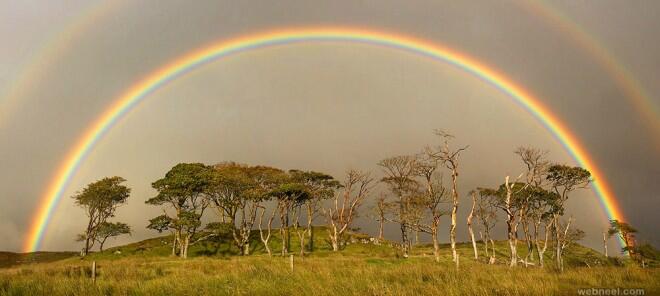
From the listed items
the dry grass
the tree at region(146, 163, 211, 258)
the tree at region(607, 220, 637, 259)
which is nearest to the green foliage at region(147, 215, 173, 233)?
the tree at region(146, 163, 211, 258)

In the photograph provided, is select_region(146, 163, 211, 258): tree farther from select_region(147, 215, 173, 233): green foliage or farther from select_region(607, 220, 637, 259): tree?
select_region(607, 220, 637, 259): tree

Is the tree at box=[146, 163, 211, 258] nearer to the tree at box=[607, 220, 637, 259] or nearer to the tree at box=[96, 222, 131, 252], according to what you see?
the tree at box=[96, 222, 131, 252]

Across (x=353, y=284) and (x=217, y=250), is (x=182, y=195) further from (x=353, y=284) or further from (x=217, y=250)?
(x=353, y=284)

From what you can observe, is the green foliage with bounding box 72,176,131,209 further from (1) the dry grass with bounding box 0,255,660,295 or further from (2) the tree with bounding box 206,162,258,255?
(1) the dry grass with bounding box 0,255,660,295

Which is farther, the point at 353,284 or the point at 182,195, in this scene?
the point at 182,195

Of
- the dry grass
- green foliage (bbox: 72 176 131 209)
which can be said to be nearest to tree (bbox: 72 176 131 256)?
green foliage (bbox: 72 176 131 209)

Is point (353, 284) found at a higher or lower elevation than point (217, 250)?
higher

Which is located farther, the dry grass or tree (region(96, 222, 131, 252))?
tree (region(96, 222, 131, 252))

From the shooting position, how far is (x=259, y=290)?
12.8 metres

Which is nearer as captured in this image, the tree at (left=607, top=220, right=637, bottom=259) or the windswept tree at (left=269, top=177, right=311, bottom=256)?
the windswept tree at (left=269, top=177, right=311, bottom=256)

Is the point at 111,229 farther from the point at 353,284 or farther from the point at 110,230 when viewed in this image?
the point at 353,284

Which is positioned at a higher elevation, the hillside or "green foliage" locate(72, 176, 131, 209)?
"green foliage" locate(72, 176, 131, 209)

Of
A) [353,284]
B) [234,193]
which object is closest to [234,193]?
[234,193]

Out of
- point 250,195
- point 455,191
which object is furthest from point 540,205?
point 250,195
